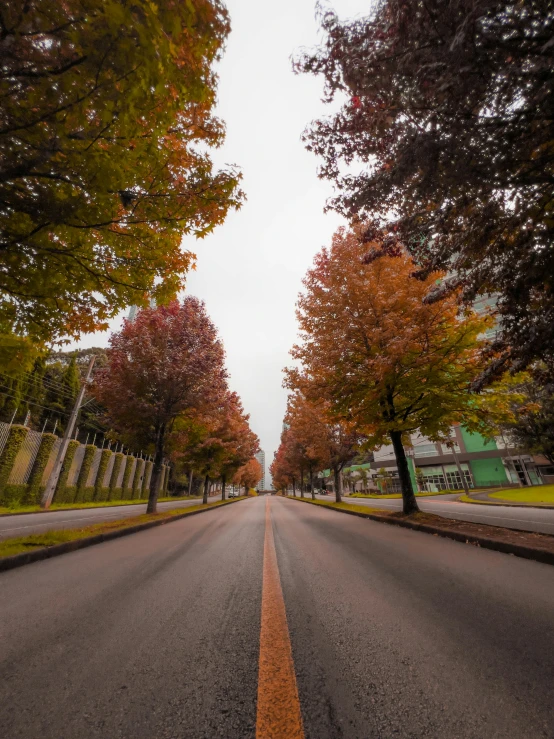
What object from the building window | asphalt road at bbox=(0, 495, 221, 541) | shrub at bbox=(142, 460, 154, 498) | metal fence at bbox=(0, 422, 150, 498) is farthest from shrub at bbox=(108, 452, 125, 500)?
the building window

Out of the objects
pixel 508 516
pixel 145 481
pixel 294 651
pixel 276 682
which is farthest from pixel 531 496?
pixel 145 481

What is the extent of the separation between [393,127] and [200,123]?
10.0 feet

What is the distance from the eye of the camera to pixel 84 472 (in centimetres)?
2423

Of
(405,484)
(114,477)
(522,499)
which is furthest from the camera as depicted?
(114,477)

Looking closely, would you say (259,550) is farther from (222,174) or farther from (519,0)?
(519,0)

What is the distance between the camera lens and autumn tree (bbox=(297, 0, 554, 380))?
137 inches

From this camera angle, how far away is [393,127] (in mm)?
4699

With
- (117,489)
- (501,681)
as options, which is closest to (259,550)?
(501,681)

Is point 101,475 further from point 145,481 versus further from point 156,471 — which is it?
point 156,471

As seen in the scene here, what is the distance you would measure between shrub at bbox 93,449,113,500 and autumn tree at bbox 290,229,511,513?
23.4 metres

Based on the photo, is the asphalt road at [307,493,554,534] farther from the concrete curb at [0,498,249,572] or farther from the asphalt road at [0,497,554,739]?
the concrete curb at [0,498,249,572]

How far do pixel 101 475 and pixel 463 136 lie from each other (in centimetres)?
3154

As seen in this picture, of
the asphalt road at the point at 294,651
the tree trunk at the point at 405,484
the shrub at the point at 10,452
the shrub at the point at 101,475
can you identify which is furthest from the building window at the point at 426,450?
the asphalt road at the point at 294,651

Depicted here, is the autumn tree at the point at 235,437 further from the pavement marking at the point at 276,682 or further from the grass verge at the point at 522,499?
the grass verge at the point at 522,499
